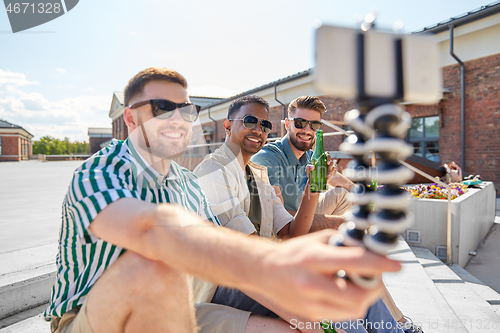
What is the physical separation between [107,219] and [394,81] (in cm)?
84

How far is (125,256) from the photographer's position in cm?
93

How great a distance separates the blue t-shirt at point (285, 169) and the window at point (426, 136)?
8228 mm

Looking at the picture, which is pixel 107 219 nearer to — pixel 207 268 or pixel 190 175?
pixel 207 268

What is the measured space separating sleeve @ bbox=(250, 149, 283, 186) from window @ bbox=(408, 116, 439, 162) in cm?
857

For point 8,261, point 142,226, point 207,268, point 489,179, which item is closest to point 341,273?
point 207,268

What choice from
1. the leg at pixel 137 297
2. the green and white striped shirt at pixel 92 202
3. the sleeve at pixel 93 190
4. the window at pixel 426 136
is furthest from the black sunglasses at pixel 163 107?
the window at pixel 426 136

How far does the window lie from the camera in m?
9.62

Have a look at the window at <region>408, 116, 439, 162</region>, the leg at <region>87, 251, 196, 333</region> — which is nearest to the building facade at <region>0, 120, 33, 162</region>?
the window at <region>408, 116, 439, 162</region>

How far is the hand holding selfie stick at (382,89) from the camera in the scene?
1.59 feet

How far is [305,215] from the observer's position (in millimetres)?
2051

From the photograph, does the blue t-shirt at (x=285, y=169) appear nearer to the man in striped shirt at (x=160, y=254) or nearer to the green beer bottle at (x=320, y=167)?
the green beer bottle at (x=320, y=167)

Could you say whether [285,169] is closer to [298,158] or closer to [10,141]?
[298,158]

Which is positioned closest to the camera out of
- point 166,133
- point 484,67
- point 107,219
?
point 107,219

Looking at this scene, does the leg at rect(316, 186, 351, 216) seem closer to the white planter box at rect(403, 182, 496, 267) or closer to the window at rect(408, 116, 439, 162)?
the white planter box at rect(403, 182, 496, 267)
